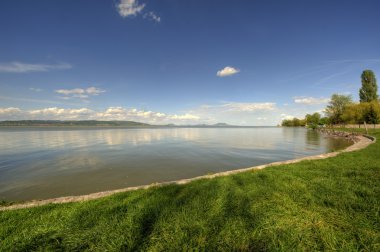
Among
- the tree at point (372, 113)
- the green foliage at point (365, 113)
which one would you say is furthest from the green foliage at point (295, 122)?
the tree at point (372, 113)

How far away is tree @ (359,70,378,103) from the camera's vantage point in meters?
63.8

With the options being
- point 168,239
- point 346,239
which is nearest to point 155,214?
point 168,239

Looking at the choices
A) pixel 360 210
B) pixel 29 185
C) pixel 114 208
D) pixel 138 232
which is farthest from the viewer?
pixel 29 185

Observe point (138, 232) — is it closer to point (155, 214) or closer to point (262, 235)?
point (155, 214)

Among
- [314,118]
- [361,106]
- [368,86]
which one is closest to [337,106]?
[368,86]

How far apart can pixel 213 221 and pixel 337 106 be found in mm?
90451

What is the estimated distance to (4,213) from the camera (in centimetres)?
470

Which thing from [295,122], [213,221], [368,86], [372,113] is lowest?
[213,221]

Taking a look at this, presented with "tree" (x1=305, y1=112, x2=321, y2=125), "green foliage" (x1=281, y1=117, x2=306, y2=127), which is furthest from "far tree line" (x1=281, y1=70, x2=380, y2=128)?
"green foliage" (x1=281, y1=117, x2=306, y2=127)

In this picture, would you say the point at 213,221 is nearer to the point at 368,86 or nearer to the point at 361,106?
the point at 361,106

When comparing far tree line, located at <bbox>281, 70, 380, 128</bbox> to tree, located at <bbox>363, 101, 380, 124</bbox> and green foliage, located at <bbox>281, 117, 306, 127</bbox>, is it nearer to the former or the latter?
tree, located at <bbox>363, 101, 380, 124</bbox>

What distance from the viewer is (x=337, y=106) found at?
71500 mm

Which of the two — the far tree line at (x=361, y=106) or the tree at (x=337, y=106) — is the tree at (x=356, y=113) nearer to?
the far tree line at (x=361, y=106)

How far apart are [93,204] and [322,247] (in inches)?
214
